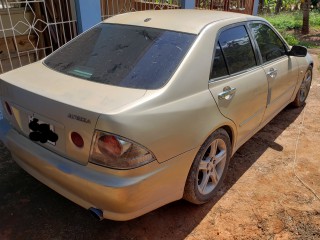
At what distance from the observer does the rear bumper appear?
2.05 m

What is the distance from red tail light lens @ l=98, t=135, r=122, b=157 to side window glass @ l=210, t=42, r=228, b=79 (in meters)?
1.07

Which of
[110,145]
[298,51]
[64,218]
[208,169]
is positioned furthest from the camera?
[298,51]

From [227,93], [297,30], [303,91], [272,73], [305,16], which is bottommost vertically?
[297,30]

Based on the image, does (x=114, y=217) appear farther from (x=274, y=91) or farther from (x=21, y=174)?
(x=274, y=91)

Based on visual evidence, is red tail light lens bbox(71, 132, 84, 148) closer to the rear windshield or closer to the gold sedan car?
the gold sedan car

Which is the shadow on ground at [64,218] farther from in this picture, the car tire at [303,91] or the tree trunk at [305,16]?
the tree trunk at [305,16]

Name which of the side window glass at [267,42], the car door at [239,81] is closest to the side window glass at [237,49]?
the car door at [239,81]

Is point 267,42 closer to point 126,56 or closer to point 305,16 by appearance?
point 126,56

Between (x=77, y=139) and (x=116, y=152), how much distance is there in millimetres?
304

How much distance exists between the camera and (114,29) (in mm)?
3029

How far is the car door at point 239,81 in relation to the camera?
8.99 feet

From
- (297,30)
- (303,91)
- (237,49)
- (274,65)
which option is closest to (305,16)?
(297,30)

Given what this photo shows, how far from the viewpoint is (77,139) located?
212 centimetres

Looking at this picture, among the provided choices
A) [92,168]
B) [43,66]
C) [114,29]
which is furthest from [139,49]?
[92,168]
